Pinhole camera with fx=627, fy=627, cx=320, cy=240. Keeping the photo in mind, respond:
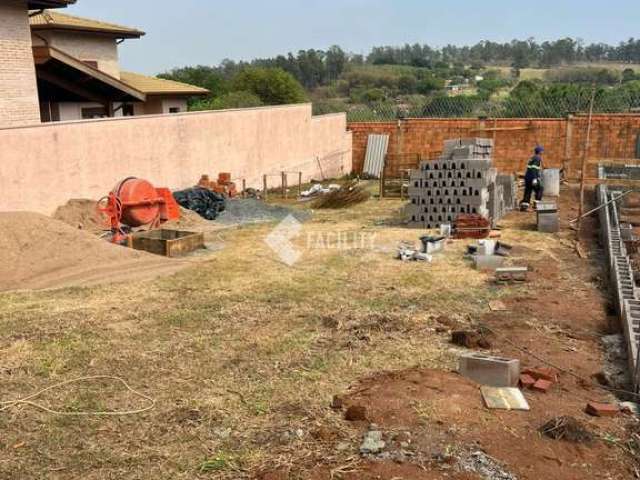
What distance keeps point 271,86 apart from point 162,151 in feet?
104

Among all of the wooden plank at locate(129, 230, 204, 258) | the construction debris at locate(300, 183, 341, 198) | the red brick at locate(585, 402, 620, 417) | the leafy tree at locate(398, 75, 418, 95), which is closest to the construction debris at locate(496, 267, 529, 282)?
the red brick at locate(585, 402, 620, 417)

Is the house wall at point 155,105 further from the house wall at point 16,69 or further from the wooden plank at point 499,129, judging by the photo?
the wooden plank at point 499,129

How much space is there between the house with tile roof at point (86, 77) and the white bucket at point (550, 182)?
12235 mm

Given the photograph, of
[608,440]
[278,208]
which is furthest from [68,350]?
[278,208]

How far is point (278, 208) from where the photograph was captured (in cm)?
1633

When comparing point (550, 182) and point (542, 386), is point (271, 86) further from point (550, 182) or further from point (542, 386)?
Answer: point (542, 386)

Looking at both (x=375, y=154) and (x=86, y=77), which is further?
(x=375, y=154)

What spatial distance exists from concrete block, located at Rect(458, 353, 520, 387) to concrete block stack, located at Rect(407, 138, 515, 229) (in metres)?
7.65

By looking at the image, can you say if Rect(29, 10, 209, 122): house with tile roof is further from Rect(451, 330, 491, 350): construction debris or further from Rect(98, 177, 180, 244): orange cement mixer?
Rect(451, 330, 491, 350): construction debris

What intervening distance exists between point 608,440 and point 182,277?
6.71 metres

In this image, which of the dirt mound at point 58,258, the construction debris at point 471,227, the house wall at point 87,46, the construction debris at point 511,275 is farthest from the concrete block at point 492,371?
the house wall at point 87,46

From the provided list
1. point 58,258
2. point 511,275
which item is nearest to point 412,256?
point 511,275

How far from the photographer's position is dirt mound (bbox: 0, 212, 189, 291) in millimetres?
9498

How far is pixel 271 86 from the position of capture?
4572 cm
